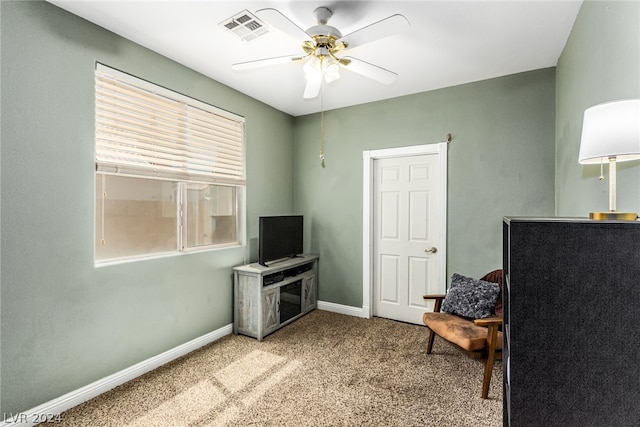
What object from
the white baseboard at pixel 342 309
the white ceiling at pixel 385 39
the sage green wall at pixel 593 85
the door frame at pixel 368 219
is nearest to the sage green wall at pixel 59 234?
the white ceiling at pixel 385 39

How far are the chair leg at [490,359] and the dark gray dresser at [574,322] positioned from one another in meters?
1.33

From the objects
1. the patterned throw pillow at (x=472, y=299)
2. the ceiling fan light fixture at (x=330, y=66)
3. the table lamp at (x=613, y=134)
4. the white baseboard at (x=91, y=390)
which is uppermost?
the ceiling fan light fixture at (x=330, y=66)

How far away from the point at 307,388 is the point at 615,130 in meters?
2.32

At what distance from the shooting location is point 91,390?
2.20 meters

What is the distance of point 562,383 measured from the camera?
3.26 feet

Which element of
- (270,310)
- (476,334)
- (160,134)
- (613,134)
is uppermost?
(160,134)

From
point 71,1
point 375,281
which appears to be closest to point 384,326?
point 375,281

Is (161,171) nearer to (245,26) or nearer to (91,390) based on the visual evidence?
(245,26)

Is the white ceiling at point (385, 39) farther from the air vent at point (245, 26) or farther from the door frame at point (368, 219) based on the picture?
the door frame at point (368, 219)

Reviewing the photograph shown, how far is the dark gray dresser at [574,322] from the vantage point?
3.08 feet

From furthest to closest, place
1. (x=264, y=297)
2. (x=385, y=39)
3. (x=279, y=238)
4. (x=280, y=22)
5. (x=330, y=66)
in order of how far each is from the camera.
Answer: (x=279, y=238) → (x=264, y=297) → (x=385, y=39) → (x=330, y=66) → (x=280, y=22)

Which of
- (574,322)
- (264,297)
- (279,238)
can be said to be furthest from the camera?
(279,238)

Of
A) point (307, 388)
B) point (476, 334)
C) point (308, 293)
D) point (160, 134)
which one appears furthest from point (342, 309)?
point (160, 134)

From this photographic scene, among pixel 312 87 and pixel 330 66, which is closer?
pixel 330 66
